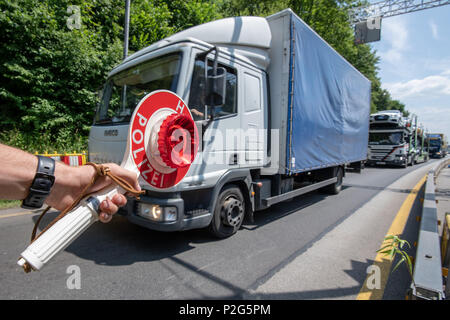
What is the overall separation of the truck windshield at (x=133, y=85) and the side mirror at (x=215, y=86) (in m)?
0.40

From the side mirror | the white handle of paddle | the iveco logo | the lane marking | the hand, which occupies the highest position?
the side mirror

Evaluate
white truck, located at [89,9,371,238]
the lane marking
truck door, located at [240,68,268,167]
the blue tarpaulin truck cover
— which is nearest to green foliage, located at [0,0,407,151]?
white truck, located at [89,9,371,238]

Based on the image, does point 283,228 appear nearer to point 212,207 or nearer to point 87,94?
point 212,207

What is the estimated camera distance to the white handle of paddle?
0.77 meters

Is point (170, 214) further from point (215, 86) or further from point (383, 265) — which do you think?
point (383, 265)

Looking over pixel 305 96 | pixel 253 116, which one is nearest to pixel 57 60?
pixel 253 116

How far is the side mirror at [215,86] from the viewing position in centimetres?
271

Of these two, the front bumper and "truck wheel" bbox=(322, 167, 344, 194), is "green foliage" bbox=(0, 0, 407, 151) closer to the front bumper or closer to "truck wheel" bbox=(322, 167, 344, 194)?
the front bumper

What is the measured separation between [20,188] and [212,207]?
2214 mm

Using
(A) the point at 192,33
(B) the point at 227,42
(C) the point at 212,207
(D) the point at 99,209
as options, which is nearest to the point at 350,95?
(B) the point at 227,42

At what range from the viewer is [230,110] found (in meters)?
3.34

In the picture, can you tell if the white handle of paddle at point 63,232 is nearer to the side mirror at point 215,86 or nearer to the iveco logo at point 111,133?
the side mirror at point 215,86

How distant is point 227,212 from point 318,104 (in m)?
3.14

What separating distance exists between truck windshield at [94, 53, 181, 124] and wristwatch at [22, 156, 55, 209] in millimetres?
1896
